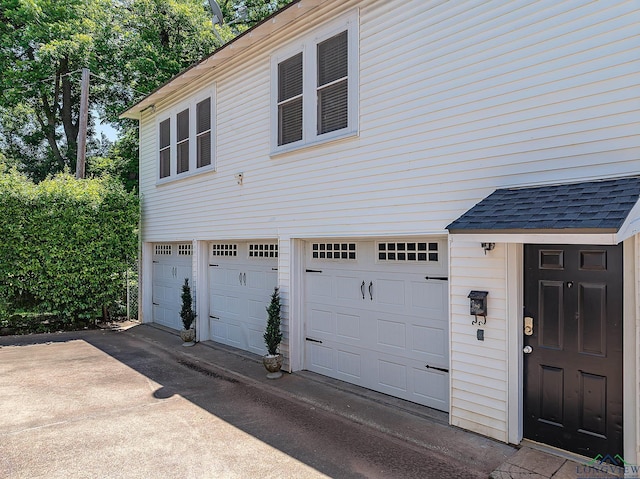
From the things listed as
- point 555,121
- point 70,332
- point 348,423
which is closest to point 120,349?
point 70,332

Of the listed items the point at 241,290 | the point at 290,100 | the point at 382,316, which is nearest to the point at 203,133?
the point at 290,100

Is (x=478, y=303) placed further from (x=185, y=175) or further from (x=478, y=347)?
(x=185, y=175)

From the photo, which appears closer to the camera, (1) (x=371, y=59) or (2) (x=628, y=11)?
(2) (x=628, y=11)

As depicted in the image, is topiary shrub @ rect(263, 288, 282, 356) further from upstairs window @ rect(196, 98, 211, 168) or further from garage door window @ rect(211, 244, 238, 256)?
upstairs window @ rect(196, 98, 211, 168)

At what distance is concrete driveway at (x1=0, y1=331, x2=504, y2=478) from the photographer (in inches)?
153

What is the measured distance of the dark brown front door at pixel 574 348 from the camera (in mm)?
3656

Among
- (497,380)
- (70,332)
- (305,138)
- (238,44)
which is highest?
(238,44)

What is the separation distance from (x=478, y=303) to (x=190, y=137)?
24.3 ft

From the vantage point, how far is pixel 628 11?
3555 millimetres

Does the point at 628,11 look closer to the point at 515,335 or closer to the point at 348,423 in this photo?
the point at 515,335

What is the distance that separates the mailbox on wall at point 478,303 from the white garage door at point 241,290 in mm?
3913

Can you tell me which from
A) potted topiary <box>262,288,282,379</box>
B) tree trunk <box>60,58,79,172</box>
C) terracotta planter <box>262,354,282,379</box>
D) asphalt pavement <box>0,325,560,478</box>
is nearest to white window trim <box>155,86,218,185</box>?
potted topiary <box>262,288,282,379</box>

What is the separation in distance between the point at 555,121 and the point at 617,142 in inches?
22.0

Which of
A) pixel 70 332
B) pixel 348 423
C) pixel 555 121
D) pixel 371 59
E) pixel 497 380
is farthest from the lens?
pixel 70 332
